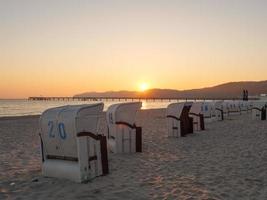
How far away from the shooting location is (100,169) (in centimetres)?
790

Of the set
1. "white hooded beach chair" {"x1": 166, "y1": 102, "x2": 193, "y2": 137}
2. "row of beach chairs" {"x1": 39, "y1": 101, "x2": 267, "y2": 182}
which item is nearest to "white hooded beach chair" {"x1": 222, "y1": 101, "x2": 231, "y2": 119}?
"white hooded beach chair" {"x1": 166, "y1": 102, "x2": 193, "y2": 137}

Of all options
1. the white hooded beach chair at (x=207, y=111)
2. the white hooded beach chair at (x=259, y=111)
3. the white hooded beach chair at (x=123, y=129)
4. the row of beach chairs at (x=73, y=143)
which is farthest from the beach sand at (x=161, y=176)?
the white hooded beach chair at (x=259, y=111)

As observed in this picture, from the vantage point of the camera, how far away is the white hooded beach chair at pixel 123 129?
35.8ft

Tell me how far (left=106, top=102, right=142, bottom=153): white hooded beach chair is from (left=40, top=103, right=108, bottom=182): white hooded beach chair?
9.65ft

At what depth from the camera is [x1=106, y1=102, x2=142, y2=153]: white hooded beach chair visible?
35.8 feet

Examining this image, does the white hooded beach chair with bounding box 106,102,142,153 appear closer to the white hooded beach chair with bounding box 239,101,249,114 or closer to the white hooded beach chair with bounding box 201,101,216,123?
the white hooded beach chair with bounding box 201,101,216,123

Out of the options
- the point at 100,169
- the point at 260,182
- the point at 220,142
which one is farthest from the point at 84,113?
the point at 220,142

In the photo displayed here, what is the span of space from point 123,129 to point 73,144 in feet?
12.3

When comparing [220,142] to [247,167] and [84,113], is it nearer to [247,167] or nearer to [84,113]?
[247,167]

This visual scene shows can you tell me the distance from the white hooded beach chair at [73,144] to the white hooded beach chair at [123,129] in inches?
116

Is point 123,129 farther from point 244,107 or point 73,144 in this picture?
point 244,107

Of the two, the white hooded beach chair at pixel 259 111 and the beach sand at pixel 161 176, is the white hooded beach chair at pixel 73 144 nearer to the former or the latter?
the beach sand at pixel 161 176

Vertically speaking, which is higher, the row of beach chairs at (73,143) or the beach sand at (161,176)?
the row of beach chairs at (73,143)

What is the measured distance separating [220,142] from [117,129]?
4.26 m
